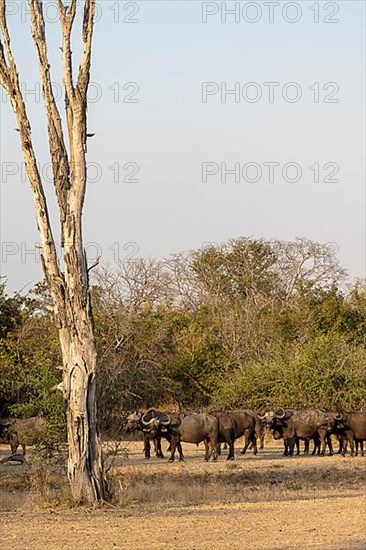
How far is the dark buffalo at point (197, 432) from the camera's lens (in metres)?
29.8

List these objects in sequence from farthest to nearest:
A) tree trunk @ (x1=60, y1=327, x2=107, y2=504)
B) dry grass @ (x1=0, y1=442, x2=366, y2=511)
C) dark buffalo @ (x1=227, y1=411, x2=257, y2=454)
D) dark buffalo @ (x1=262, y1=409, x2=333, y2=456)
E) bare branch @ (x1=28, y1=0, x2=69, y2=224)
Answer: dark buffalo @ (x1=262, y1=409, x2=333, y2=456), dark buffalo @ (x1=227, y1=411, x2=257, y2=454), dry grass @ (x1=0, y1=442, x2=366, y2=511), bare branch @ (x1=28, y1=0, x2=69, y2=224), tree trunk @ (x1=60, y1=327, x2=107, y2=504)

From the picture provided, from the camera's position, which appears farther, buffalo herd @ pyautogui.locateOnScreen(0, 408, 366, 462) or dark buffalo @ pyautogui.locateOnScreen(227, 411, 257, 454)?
dark buffalo @ pyautogui.locateOnScreen(227, 411, 257, 454)

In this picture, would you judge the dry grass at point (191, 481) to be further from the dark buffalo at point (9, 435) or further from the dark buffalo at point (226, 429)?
the dark buffalo at point (9, 435)

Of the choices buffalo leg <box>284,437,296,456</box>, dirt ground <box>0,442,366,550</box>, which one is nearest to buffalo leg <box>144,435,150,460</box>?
dirt ground <box>0,442,366,550</box>

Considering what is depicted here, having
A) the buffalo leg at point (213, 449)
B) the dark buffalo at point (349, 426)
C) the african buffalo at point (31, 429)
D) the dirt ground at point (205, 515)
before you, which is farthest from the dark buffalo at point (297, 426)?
the african buffalo at point (31, 429)

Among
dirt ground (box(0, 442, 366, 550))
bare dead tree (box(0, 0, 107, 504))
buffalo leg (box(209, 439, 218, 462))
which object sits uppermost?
bare dead tree (box(0, 0, 107, 504))

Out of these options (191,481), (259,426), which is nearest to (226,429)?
(259,426)

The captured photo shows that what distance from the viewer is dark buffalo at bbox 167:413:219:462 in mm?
29750

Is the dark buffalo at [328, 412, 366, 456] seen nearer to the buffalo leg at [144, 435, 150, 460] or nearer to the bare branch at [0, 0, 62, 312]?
the buffalo leg at [144, 435, 150, 460]

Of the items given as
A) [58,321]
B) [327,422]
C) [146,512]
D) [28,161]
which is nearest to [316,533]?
[146,512]

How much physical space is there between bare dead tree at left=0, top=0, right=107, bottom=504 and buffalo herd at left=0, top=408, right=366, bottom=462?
10.0 meters

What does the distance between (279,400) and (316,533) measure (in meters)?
26.0

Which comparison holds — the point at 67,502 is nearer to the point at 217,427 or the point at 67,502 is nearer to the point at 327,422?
the point at 217,427

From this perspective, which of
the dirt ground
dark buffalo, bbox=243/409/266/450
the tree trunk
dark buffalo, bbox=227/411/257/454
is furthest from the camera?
dark buffalo, bbox=243/409/266/450
